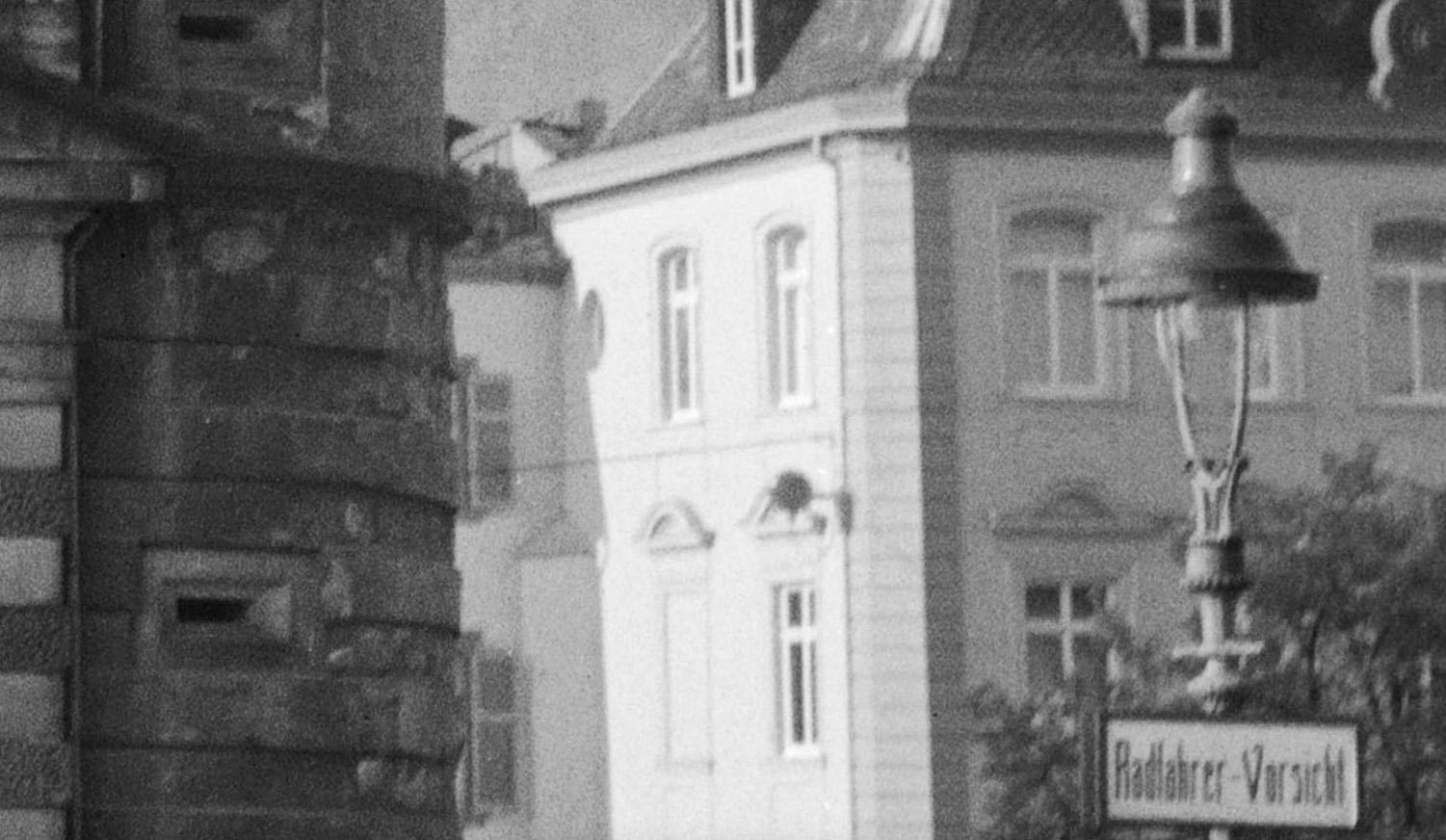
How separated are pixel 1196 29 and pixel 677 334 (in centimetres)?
551

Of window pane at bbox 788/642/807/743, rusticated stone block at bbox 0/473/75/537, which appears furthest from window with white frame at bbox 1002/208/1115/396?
rusticated stone block at bbox 0/473/75/537

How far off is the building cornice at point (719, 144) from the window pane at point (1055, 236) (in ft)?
5.17

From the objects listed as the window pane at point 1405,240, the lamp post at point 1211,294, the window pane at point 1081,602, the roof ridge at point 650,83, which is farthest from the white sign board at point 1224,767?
the roof ridge at point 650,83

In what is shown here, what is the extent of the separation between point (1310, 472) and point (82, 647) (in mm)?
25023

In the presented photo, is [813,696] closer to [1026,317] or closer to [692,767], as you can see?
[692,767]

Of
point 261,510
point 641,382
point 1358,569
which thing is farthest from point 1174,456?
point 261,510

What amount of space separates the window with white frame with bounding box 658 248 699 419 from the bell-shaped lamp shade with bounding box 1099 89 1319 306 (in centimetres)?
3157

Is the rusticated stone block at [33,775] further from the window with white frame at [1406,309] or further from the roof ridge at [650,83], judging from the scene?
the roof ridge at [650,83]

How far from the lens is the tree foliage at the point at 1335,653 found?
115ft

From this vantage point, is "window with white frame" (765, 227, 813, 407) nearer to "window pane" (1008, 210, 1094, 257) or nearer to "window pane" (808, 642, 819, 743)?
"window pane" (1008, 210, 1094, 257)

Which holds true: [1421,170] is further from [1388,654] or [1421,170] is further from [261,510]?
[261,510]

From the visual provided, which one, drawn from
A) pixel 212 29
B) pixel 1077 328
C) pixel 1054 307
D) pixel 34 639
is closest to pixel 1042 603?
pixel 1077 328

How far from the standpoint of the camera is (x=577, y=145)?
56.2 meters

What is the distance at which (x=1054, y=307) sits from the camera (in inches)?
2032
